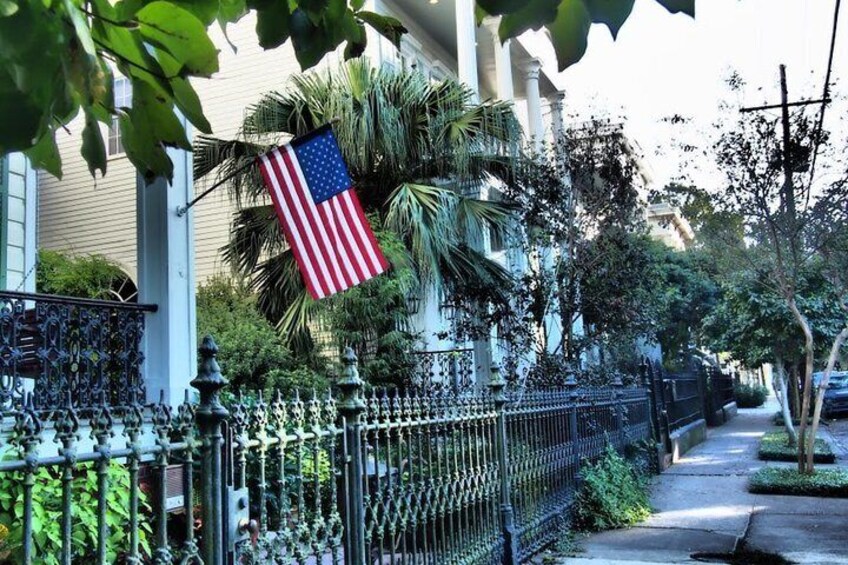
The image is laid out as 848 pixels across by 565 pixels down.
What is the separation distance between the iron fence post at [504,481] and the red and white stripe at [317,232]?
207cm

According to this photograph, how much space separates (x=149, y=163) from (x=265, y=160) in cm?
585

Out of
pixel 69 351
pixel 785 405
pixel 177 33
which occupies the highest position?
pixel 177 33

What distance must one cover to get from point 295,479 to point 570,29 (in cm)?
417

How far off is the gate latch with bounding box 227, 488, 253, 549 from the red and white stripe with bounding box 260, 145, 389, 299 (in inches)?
180

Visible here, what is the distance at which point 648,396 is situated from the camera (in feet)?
46.1

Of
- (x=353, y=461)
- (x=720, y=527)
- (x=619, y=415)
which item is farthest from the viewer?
(x=619, y=415)

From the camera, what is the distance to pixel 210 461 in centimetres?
326

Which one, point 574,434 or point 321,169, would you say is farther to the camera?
point 574,434

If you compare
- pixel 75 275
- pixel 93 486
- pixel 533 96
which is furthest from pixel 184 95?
pixel 533 96

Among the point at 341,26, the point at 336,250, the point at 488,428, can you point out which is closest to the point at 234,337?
the point at 336,250

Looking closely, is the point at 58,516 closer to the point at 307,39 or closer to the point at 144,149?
the point at 144,149

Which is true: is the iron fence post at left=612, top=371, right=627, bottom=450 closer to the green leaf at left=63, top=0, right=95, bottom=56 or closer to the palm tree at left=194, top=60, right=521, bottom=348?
the palm tree at left=194, top=60, right=521, bottom=348

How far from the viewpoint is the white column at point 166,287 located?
327 inches

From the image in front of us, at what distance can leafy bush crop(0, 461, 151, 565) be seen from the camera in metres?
4.21
